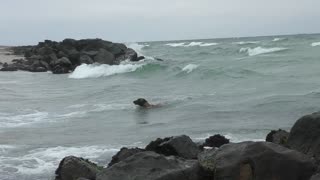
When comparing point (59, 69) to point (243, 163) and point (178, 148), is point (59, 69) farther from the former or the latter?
point (243, 163)

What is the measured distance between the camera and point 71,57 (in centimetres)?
4316

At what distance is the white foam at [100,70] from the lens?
117ft

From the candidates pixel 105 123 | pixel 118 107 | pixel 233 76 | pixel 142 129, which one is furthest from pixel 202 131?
pixel 233 76

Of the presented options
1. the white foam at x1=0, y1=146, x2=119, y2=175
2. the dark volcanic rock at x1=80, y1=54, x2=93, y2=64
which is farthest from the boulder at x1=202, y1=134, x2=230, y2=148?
the dark volcanic rock at x1=80, y1=54, x2=93, y2=64

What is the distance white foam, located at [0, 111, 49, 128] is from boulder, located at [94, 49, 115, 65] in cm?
2467

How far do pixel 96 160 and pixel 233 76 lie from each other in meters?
18.1

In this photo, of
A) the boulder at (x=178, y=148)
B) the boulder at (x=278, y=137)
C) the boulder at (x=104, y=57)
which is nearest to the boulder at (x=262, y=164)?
the boulder at (x=278, y=137)

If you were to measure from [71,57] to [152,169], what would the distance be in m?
37.5

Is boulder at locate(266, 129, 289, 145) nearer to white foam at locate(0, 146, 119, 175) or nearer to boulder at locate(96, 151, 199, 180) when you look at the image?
boulder at locate(96, 151, 199, 180)

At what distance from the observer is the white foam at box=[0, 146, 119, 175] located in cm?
940

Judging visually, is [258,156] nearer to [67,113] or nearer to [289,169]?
[289,169]

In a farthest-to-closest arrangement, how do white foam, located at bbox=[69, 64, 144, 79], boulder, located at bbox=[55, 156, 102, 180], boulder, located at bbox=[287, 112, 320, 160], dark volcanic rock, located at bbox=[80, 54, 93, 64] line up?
dark volcanic rock, located at bbox=[80, 54, 93, 64] < white foam, located at bbox=[69, 64, 144, 79] < boulder, located at bbox=[55, 156, 102, 180] < boulder, located at bbox=[287, 112, 320, 160]

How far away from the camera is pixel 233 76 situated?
89.4 ft

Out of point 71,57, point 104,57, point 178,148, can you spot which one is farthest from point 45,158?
point 71,57
